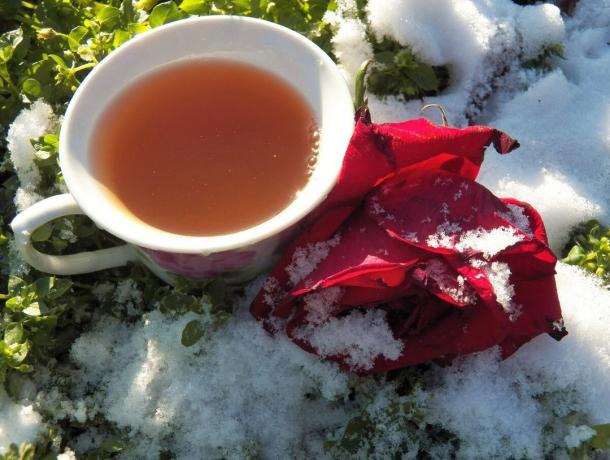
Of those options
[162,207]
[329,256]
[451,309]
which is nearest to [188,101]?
[162,207]

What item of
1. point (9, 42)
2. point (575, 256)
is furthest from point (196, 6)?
point (575, 256)

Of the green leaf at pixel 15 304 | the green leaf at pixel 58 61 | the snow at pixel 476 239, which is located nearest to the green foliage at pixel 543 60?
the snow at pixel 476 239

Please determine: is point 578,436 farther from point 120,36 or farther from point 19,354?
point 120,36

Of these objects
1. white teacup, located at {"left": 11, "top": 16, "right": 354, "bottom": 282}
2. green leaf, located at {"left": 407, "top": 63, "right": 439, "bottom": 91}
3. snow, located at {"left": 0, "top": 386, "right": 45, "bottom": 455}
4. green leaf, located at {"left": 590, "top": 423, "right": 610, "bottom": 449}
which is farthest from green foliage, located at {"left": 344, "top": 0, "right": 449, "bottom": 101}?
snow, located at {"left": 0, "top": 386, "right": 45, "bottom": 455}

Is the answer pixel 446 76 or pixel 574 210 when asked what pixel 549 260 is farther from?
pixel 446 76

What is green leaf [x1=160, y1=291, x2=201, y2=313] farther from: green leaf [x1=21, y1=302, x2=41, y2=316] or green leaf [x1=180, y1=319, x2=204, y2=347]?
green leaf [x1=21, y1=302, x2=41, y2=316]
